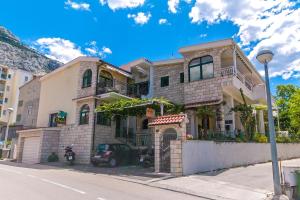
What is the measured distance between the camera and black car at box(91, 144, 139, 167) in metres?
17.1

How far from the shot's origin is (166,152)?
14211mm

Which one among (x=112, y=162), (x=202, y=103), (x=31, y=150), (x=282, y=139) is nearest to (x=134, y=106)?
(x=112, y=162)

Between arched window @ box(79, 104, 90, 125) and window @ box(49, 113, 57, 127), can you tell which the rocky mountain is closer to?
window @ box(49, 113, 57, 127)

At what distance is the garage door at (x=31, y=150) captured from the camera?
74.9 ft

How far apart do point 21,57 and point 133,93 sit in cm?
7030

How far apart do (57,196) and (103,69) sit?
16.7m

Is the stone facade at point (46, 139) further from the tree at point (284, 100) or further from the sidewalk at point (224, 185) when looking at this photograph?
the tree at point (284, 100)

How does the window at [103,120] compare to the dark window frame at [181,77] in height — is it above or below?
below

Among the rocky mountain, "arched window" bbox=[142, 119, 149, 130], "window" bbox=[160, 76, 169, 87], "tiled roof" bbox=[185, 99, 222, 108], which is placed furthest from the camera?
the rocky mountain

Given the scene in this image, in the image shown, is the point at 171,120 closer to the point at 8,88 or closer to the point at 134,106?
the point at 134,106

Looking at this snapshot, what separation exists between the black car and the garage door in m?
7.91

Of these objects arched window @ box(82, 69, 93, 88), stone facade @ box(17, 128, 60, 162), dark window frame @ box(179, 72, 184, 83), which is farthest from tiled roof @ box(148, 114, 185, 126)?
stone facade @ box(17, 128, 60, 162)

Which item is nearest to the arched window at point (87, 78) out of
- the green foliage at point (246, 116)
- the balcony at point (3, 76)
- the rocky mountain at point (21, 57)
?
the green foliage at point (246, 116)

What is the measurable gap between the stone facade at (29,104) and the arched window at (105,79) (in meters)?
11.2
